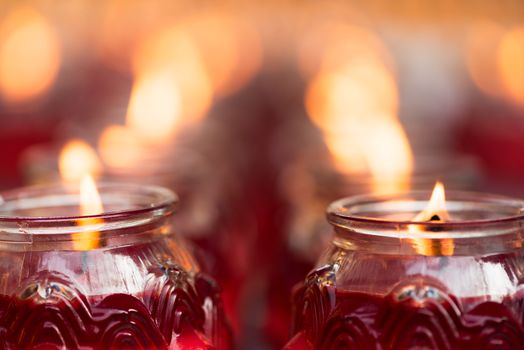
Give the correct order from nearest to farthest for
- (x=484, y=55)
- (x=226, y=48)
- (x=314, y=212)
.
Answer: (x=314, y=212) → (x=484, y=55) → (x=226, y=48)

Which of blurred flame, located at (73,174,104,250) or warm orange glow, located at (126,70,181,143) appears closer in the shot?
blurred flame, located at (73,174,104,250)

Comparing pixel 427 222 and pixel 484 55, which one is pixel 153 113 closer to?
pixel 427 222

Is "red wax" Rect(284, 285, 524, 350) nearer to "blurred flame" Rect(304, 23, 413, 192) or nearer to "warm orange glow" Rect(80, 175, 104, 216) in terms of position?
"warm orange glow" Rect(80, 175, 104, 216)

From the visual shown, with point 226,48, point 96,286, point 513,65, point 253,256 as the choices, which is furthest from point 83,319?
point 226,48

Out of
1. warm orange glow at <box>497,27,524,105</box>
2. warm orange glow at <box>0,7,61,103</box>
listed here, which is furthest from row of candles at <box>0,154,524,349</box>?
warm orange glow at <box>0,7,61,103</box>

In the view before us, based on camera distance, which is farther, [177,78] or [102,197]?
[177,78]

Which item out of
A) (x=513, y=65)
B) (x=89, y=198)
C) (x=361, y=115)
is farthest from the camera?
(x=513, y=65)
